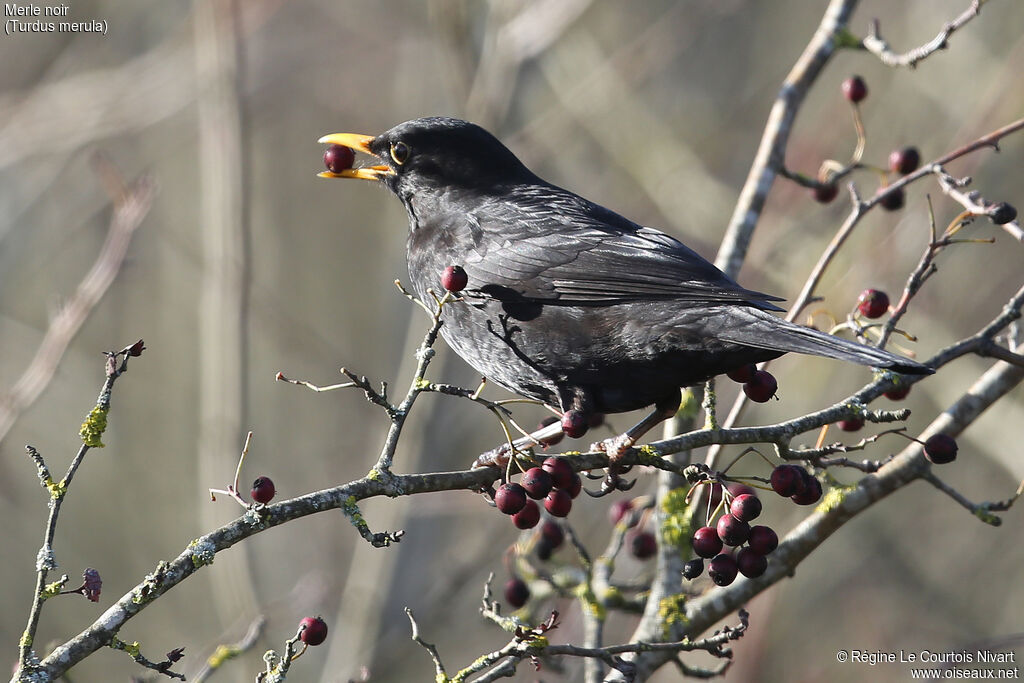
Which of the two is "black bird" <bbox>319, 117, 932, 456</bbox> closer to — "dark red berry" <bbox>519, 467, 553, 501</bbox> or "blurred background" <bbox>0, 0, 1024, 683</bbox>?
"dark red berry" <bbox>519, 467, 553, 501</bbox>

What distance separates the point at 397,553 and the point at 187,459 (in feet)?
13.2

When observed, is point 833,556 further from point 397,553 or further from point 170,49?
point 170,49

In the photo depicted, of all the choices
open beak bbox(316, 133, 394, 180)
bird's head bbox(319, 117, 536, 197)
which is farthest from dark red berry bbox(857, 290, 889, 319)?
open beak bbox(316, 133, 394, 180)

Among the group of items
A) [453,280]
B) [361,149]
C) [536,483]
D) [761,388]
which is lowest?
[536,483]

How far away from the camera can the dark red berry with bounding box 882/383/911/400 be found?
136 inches

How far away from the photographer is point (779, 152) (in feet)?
14.7

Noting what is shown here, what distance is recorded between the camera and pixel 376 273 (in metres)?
10.9

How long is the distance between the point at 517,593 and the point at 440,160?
6.73ft

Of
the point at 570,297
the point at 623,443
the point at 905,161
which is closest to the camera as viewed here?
the point at 623,443

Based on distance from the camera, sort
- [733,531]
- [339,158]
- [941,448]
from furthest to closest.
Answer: [339,158] → [941,448] → [733,531]

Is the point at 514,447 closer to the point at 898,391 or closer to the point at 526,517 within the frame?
the point at 526,517

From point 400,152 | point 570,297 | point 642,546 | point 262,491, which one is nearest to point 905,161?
point 570,297

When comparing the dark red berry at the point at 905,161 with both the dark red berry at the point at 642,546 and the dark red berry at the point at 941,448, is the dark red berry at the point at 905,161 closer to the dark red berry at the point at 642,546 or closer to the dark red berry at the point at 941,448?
the dark red berry at the point at 941,448

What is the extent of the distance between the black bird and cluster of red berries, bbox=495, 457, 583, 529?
23 cm
